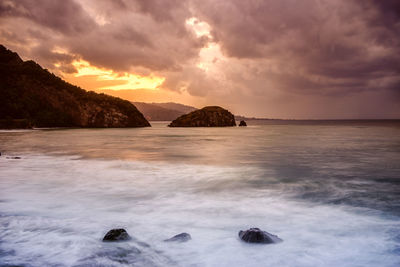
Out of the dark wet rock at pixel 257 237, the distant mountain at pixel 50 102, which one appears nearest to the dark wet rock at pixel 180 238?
the dark wet rock at pixel 257 237

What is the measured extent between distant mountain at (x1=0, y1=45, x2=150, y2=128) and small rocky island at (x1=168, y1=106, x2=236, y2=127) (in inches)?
668

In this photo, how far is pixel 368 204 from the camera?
8930mm

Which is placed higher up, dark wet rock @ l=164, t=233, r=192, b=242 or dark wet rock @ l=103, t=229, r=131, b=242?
dark wet rock @ l=103, t=229, r=131, b=242

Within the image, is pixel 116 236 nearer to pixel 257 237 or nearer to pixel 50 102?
pixel 257 237

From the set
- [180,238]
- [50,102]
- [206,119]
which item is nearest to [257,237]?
[180,238]

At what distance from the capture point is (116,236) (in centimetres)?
577

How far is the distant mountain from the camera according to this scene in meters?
100

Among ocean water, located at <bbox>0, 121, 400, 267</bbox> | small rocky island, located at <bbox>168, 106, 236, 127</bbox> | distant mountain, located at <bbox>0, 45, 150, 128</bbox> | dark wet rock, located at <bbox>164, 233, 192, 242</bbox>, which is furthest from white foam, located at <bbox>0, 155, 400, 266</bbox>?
small rocky island, located at <bbox>168, 106, 236, 127</bbox>

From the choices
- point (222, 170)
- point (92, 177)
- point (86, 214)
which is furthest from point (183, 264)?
point (222, 170)

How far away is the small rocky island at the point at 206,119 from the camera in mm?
138750

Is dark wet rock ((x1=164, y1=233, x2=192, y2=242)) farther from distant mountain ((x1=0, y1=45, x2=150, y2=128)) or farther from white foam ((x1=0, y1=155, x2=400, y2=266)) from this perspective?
distant mountain ((x1=0, y1=45, x2=150, y2=128))

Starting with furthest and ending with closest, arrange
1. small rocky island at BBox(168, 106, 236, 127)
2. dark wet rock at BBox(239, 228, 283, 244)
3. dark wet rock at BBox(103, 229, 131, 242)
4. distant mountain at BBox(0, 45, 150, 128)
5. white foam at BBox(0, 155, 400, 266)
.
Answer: small rocky island at BBox(168, 106, 236, 127) → distant mountain at BBox(0, 45, 150, 128) → dark wet rock at BBox(103, 229, 131, 242) → dark wet rock at BBox(239, 228, 283, 244) → white foam at BBox(0, 155, 400, 266)

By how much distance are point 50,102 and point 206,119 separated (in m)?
65.5

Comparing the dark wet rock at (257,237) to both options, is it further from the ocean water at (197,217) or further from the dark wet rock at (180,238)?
the dark wet rock at (180,238)
